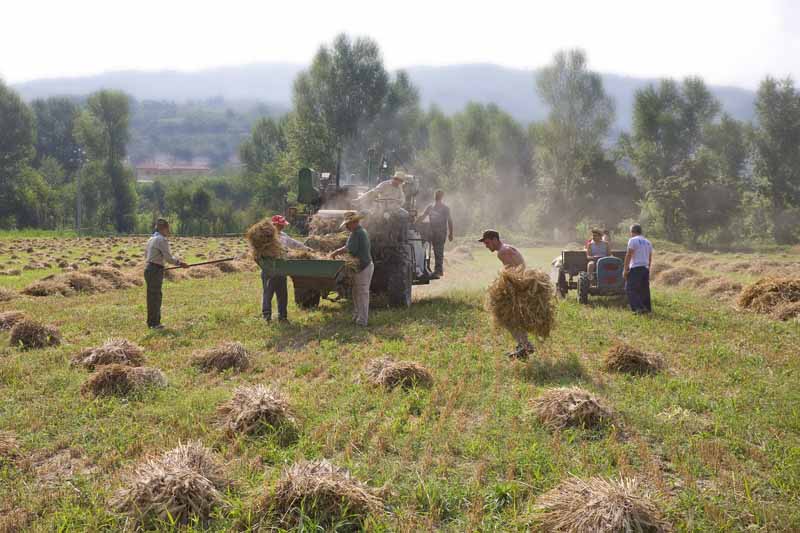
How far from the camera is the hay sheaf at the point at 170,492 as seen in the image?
358 cm

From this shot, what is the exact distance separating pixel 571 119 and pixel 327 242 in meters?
42.6

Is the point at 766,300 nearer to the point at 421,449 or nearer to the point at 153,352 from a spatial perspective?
the point at 421,449

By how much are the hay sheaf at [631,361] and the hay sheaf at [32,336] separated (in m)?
7.17

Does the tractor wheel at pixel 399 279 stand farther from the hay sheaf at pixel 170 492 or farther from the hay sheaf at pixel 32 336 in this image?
the hay sheaf at pixel 170 492

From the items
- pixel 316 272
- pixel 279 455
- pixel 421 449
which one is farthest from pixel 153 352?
pixel 421 449

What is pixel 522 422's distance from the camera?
5180 mm

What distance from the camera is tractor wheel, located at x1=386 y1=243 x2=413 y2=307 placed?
10.6 m

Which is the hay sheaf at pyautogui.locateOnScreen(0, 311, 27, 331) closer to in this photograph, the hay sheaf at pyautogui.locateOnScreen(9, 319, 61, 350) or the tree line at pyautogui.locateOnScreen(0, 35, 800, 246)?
the hay sheaf at pyautogui.locateOnScreen(9, 319, 61, 350)

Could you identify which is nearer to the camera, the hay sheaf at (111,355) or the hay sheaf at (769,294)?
the hay sheaf at (111,355)

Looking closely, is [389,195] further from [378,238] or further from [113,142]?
[113,142]

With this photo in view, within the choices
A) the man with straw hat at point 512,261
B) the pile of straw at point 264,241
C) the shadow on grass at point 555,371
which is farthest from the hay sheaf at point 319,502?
the pile of straw at point 264,241

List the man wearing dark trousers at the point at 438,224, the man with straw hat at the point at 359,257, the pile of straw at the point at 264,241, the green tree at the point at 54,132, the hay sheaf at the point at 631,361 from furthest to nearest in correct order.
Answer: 1. the green tree at the point at 54,132
2. the man wearing dark trousers at the point at 438,224
3. the man with straw hat at the point at 359,257
4. the pile of straw at the point at 264,241
5. the hay sheaf at the point at 631,361

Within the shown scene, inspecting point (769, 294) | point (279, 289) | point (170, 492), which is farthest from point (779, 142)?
point (170, 492)

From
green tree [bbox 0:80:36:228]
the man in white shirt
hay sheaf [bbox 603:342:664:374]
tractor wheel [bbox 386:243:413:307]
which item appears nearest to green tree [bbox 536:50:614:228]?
the man in white shirt
